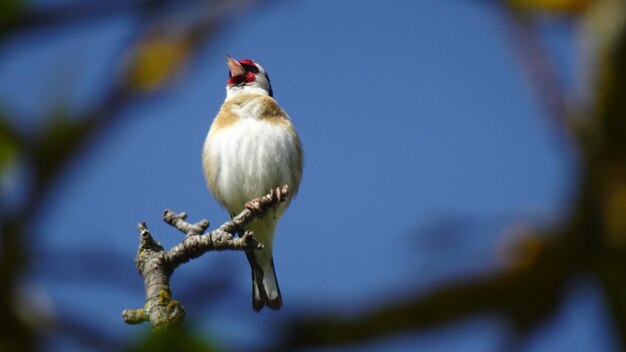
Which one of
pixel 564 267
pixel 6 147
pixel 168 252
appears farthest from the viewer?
pixel 168 252

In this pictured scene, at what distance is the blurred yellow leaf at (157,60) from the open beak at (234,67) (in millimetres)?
8539

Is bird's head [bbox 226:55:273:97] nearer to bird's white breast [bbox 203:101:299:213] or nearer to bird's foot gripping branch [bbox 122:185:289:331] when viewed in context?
bird's white breast [bbox 203:101:299:213]

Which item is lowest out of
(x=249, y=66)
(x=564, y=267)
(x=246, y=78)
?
(x=564, y=267)

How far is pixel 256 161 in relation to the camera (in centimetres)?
730

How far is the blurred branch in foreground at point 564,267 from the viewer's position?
50 cm

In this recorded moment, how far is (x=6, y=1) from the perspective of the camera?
25.8 inches

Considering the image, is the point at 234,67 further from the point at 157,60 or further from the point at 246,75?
the point at 157,60

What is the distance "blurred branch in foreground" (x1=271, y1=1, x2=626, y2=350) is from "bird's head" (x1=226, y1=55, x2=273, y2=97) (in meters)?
8.34

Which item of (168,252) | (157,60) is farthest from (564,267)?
(168,252)

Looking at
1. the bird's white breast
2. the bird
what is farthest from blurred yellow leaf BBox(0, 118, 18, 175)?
the bird's white breast

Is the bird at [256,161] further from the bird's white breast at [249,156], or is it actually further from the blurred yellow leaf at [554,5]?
the blurred yellow leaf at [554,5]

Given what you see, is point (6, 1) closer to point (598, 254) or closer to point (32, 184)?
point (32, 184)

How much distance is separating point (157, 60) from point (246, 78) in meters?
8.51

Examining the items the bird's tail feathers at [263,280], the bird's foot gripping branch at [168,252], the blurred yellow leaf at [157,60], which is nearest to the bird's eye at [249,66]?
the bird's tail feathers at [263,280]
